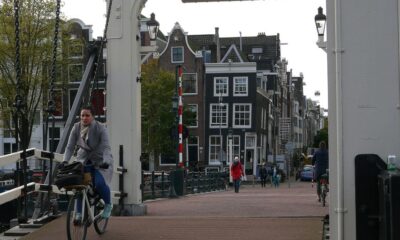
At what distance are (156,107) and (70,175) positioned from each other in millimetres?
40909

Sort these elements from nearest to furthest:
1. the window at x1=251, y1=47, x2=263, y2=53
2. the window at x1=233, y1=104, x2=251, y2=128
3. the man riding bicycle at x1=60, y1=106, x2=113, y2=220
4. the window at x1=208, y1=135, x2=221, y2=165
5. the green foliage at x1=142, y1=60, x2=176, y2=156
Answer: the man riding bicycle at x1=60, y1=106, x2=113, y2=220 → the green foliage at x1=142, y1=60, x2=176, y2=156 → the window at x1=208, y1=135, x2=221, y2=165 → the window at x1=233, y1=104, x2=251, y2=128 → the window at x1=251, y1=47, x2=263, y2=53

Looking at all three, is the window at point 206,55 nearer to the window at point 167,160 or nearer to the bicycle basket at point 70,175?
the window at point 167,160

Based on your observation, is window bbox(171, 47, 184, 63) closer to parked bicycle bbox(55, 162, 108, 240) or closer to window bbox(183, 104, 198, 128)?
window bbox(183, 104, 198, 128)

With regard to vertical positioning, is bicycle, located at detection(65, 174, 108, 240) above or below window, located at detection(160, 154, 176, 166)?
above

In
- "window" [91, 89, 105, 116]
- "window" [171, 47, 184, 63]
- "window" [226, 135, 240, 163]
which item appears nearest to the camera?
"window" [91, 89, 105, 116]

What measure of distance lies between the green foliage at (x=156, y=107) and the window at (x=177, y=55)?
8.96 metres

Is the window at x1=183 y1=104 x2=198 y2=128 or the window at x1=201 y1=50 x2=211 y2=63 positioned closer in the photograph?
the window at x1=183 y1=104 x2=198 y2=128

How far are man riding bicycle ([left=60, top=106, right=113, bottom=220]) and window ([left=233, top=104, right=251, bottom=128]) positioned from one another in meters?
48.2

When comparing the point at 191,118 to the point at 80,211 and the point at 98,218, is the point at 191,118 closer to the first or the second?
the point at 98,218

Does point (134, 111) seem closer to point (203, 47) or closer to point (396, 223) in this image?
point (396, 223)

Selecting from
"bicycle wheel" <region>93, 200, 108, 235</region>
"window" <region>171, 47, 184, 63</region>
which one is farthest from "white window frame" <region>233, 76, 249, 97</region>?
"bicycle wheel" <region>93, 200, 108, 235</region>

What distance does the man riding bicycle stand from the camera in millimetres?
7168

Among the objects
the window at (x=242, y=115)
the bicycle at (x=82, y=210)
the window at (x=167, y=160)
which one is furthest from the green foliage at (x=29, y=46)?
the window at (x=242, y=115)

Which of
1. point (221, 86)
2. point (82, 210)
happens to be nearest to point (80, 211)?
point (82, 210)
